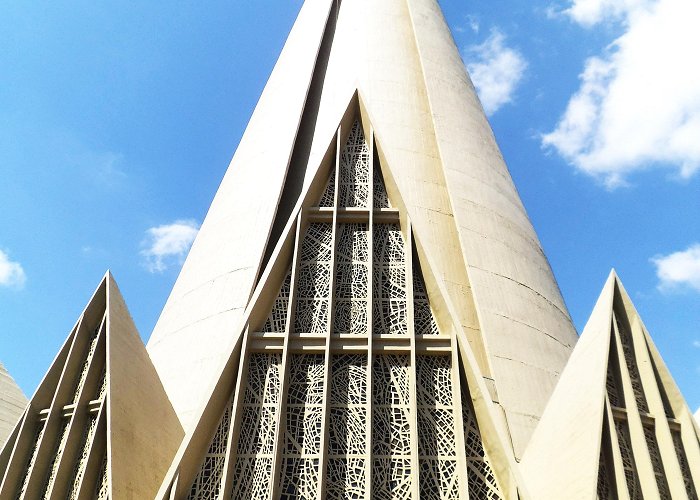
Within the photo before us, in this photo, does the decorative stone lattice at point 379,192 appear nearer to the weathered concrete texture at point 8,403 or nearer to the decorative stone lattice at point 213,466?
the decorative stone lattice at point 213,466

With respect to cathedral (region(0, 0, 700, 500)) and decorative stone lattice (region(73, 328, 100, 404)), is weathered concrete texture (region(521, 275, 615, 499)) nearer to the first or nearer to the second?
cathedral (region(0, 0, 700, 500))

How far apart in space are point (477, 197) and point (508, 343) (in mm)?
4477

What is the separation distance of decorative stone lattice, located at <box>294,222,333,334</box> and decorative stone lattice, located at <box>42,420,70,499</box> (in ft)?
13.4

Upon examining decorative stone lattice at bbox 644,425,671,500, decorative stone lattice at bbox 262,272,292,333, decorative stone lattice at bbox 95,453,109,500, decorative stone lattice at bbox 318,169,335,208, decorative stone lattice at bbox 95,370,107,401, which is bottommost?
decorative stone lattice at bbox 95,453,109,500

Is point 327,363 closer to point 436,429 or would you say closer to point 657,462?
point 436,429

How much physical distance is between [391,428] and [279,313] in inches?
99.4

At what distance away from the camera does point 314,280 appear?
10352 mm

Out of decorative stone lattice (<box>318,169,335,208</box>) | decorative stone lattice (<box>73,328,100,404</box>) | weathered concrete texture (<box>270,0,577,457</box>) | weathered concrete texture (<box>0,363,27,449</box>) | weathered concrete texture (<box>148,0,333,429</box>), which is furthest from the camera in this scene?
weathered concrete texture (<box>0,363,27,449</box>)

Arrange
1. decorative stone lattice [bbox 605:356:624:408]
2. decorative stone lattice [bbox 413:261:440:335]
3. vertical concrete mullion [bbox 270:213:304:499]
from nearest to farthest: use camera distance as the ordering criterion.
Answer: vertical concrete mullion [bbox 270:213:304:499], decorative stone lattice [bbox 605:356:624:408], decorative stone lattice [bbox 413:261:440:335]

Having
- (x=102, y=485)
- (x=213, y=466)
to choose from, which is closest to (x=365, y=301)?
(x=213, y=466)

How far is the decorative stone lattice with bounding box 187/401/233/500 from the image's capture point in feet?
28.3

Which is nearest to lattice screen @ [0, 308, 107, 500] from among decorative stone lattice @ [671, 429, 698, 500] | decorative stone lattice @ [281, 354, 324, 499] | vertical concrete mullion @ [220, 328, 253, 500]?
vertical concrete mullion @ [220, 328, 253, 500]

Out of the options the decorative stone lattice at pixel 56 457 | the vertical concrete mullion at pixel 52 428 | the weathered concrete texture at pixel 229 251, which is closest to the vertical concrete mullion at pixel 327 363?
the weathered concrete texture at pixel 229 251

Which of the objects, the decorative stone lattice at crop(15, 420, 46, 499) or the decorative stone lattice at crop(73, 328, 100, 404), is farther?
the decorative stone lattice at crop(73, 328, 100, 404)
